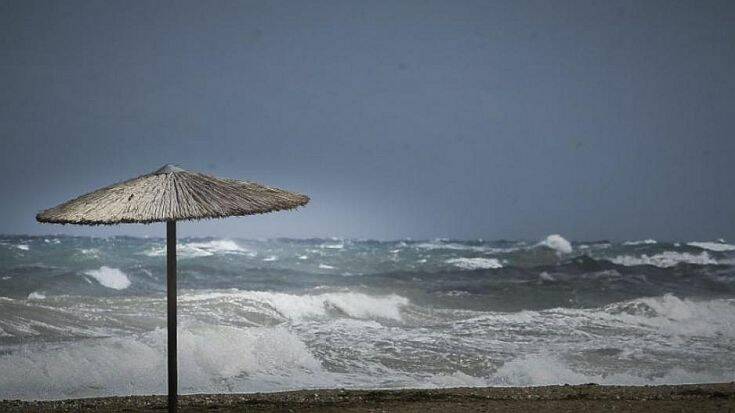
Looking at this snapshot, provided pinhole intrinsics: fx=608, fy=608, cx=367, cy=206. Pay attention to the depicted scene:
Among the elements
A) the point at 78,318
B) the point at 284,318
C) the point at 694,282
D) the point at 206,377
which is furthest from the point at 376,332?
the point at 694,282

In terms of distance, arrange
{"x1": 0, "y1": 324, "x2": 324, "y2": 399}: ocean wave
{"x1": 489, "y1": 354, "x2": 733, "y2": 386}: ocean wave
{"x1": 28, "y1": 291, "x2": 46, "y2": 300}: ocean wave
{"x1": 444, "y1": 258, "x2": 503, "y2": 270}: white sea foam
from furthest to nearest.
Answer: {"x1": 444, "y1": 258, "x2": 503, "y2": 270}: white sea foam, {"x1": 28, "y1": 291, "x2": 46, "y2": 300}: ocean wave, {"x1": 489, "y1": 354, "x2": 733, "y2": 386}: ocean wave, {"x1": 0, "y1": 324, "x2": 324, "y2": 399}: ocean wave

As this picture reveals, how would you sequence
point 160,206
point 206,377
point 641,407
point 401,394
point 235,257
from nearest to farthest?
point 160,206
point 641,407
point 401,394
point 206,377
point 235,257

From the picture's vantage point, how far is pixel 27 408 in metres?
5.67

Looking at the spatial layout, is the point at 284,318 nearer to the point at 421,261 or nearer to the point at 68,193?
the point at 68,193

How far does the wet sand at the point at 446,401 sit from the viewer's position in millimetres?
5410

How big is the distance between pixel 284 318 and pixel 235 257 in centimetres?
1486

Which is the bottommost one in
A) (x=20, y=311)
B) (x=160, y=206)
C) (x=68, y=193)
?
(x=20, y=311)

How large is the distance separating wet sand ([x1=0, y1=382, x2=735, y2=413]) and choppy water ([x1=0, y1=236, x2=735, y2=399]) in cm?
95

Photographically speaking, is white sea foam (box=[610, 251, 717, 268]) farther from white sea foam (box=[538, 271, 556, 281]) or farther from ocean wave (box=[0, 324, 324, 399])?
ocean wave (box=[0, 324, 324, 399])

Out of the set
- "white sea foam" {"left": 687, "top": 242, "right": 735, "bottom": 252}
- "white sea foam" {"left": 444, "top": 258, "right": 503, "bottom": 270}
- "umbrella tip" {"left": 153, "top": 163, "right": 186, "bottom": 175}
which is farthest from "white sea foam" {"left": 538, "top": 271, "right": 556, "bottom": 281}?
"umbrella tip" {"left": 153, "top": 163, "right": 186, "bottom": 175}

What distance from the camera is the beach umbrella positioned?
4.04m

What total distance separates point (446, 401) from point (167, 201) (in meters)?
3.29

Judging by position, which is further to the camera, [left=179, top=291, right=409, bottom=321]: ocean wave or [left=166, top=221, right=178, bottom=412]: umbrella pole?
[left=179, top=291, right=409, bottom=321]: ocean wave

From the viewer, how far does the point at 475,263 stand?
28703 mm
